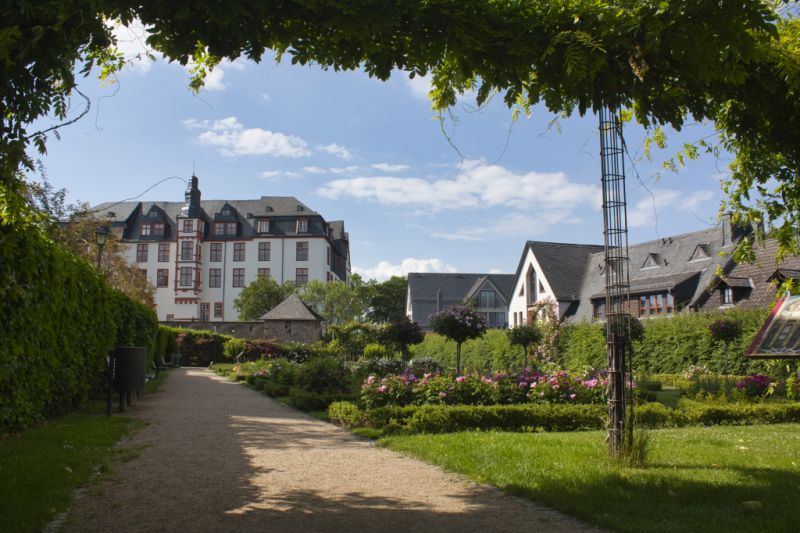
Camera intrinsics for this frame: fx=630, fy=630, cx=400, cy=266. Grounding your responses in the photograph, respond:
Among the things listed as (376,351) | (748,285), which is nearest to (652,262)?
(748,285)

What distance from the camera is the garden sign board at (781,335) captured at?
19.1 ft

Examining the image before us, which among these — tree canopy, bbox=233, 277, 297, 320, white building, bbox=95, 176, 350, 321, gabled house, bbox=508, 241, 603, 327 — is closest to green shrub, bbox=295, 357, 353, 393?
gabled house, bbox=508, 241, 603, 327

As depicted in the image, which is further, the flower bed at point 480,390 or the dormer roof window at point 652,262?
the dormer roof window at point 652,262

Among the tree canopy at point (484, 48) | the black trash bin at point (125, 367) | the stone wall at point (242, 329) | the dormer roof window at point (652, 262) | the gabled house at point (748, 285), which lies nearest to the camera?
the tree canopy at point (484, 48)

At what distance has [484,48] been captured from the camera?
452cm

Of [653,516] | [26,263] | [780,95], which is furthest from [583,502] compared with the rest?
[26,263]

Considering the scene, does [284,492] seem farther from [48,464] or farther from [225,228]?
[225,228]

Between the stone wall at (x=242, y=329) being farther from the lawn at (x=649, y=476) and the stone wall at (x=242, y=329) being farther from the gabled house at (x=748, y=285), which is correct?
the lawn at (x=649, y=476)

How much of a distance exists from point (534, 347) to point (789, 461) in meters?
21.3

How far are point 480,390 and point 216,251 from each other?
56925 mm

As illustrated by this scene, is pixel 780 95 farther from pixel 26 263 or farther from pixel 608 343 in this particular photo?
pixel 26 263

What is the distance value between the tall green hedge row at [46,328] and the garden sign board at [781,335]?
7.56 meters

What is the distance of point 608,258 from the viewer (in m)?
6.67

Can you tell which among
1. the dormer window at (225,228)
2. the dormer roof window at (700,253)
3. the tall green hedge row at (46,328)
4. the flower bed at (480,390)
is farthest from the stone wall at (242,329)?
the flower bed at (480,390)
